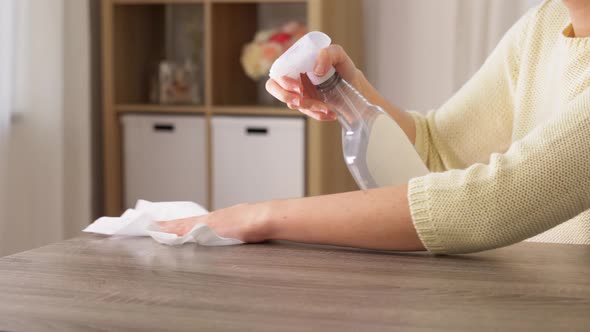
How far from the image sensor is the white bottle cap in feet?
3.66

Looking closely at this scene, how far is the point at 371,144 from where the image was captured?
1186 millimetres

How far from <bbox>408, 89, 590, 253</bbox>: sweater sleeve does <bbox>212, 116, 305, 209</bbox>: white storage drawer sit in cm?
200

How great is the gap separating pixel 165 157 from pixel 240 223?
2162mm

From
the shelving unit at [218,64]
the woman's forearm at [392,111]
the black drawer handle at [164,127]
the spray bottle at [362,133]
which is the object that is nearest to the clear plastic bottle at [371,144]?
the spray bottle at [362,133]

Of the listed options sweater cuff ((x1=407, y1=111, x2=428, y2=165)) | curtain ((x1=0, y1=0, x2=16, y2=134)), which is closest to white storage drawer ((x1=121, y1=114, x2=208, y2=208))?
curtain ((x1=0, y1=0, x2=16, y2=134))

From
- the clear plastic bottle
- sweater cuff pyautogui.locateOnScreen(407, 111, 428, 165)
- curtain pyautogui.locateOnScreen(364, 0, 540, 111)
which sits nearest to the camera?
the clear plastic bottle

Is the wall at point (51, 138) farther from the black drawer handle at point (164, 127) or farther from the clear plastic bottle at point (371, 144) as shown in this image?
the clear plastic bottle at point (371, 144)

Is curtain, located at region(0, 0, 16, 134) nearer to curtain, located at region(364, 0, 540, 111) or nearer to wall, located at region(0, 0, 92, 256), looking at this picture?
wall, located at region(0, 0, 92, 256)

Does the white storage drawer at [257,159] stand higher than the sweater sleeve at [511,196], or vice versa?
the sweater sleeve at [511,196]

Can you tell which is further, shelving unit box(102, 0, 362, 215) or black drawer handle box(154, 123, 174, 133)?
black drawer handle box(154, 123, 174, 133)

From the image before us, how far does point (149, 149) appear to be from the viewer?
3.20 meters

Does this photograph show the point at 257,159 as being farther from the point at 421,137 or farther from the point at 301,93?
the point at 301,93

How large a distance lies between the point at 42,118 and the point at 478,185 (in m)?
2.32

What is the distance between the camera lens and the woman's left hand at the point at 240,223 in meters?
1.05
